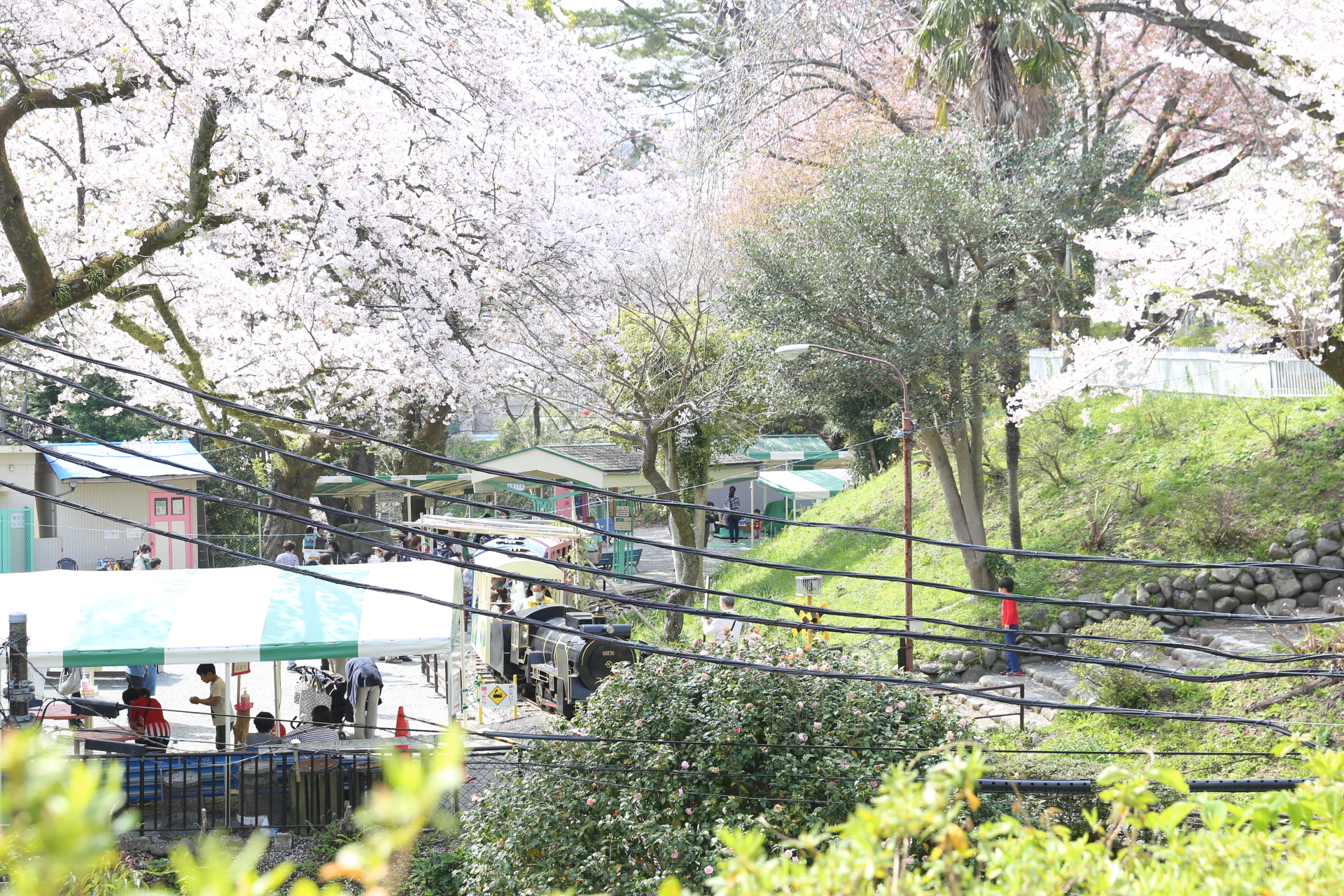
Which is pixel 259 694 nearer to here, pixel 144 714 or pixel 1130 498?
pixel 144 714

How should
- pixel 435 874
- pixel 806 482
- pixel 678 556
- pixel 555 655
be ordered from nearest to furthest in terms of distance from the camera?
pixel 435 874, pixel 555 655, pixel 678 556, pixel 806 482

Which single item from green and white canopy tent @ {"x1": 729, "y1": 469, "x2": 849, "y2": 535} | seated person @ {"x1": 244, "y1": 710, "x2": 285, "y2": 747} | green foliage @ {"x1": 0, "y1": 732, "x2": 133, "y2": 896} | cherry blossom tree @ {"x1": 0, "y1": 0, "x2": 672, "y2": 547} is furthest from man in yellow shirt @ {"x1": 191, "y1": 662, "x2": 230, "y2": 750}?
green and white canopy tent @ {"x1": 729, "y1": 469, "x2": 849, "y2": 535}

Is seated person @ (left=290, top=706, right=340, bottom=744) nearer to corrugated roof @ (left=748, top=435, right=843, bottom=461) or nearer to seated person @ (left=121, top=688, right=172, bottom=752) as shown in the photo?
seated person @ (left=121, top=688, right=172, bottom=752)

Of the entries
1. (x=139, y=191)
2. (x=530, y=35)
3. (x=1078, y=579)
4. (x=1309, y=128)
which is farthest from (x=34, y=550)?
(x=1309, y=128)

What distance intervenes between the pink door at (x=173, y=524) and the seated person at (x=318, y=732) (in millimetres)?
15743

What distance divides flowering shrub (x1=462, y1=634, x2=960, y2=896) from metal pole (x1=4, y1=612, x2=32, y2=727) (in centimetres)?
362

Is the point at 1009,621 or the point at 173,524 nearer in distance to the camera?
the point at 1009,621

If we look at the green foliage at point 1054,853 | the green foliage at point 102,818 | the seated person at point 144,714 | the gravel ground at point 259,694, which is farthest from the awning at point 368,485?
the green foliage at point 102,818

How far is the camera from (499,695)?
48.4ft

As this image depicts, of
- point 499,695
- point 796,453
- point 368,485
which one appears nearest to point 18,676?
point 499,695

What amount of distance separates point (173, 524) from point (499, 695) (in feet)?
55.3

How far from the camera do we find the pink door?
88.9 ft

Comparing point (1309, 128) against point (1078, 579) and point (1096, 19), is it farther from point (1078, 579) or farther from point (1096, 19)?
point (1096, 19)

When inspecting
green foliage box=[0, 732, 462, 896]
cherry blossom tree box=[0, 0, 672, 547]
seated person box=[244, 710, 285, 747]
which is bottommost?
seated person box=[244, 710, 285, 747]
